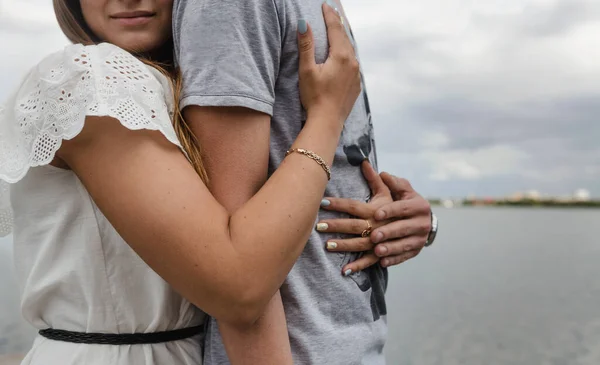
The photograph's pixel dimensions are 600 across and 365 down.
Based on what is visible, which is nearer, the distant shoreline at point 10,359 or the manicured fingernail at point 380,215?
the manicured fingernail at point 380,215

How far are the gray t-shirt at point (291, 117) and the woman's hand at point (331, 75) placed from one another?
2cm

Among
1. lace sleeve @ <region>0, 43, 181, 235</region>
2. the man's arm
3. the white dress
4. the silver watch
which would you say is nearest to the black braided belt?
the white dress

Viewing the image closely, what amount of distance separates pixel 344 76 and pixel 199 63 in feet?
0.98

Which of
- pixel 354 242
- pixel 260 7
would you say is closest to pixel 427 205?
pixel 354 242

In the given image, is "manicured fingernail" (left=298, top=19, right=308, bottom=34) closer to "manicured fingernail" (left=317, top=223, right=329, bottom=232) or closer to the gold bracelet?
the gold bracelet

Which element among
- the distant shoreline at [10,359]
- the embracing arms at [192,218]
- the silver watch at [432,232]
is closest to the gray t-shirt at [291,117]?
the embracing arms at [192,218]

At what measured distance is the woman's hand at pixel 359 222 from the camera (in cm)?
107

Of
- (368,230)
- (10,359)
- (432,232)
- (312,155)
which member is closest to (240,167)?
(312,155)

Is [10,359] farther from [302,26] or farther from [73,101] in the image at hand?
[302,26]

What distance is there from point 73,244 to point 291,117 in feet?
1.58

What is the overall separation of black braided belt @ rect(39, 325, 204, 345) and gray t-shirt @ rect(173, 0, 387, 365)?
0.25 ft

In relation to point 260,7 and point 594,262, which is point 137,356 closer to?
point 260,7

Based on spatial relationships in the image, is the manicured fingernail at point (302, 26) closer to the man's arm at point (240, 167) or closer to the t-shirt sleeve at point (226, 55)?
the t-shirt sleeve at point (226, 55)

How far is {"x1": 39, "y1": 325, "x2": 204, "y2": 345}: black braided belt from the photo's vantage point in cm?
105
